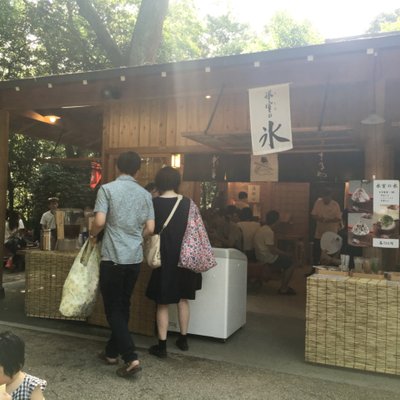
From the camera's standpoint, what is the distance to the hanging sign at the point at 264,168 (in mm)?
7535

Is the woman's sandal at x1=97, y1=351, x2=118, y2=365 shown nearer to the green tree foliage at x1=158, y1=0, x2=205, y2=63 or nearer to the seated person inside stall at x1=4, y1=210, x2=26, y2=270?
the seated person inside stall at x1=4, y1=210, x2=26, y2=270

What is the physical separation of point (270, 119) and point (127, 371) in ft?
10.7

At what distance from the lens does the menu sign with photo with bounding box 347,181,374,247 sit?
480cm

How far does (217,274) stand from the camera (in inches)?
197

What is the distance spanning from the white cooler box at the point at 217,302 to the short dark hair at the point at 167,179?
104cm

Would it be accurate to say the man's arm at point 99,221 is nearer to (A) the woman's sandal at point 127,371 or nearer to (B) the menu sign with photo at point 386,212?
(A) the woman's sandal at point 127,371

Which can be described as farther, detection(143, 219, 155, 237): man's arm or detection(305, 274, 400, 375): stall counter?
detection(143, 219, 155, 237): man's arm

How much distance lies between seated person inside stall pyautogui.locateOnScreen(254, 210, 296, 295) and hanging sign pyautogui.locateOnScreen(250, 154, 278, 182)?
1.14 meters

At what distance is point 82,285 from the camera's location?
423 cm

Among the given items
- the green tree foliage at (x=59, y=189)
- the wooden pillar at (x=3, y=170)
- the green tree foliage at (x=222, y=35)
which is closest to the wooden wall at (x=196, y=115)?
the wooden pillar at (x=3, y=170)

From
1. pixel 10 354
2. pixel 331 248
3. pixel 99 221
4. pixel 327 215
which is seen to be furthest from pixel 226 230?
pixel 10 354

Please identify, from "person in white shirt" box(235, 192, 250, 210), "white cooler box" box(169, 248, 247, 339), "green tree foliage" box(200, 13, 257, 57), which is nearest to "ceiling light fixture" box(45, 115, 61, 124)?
"person in white shirt" box(235, 192, 250, 210)

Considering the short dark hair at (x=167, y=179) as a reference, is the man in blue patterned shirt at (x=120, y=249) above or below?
below

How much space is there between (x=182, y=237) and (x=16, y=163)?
14991mm
